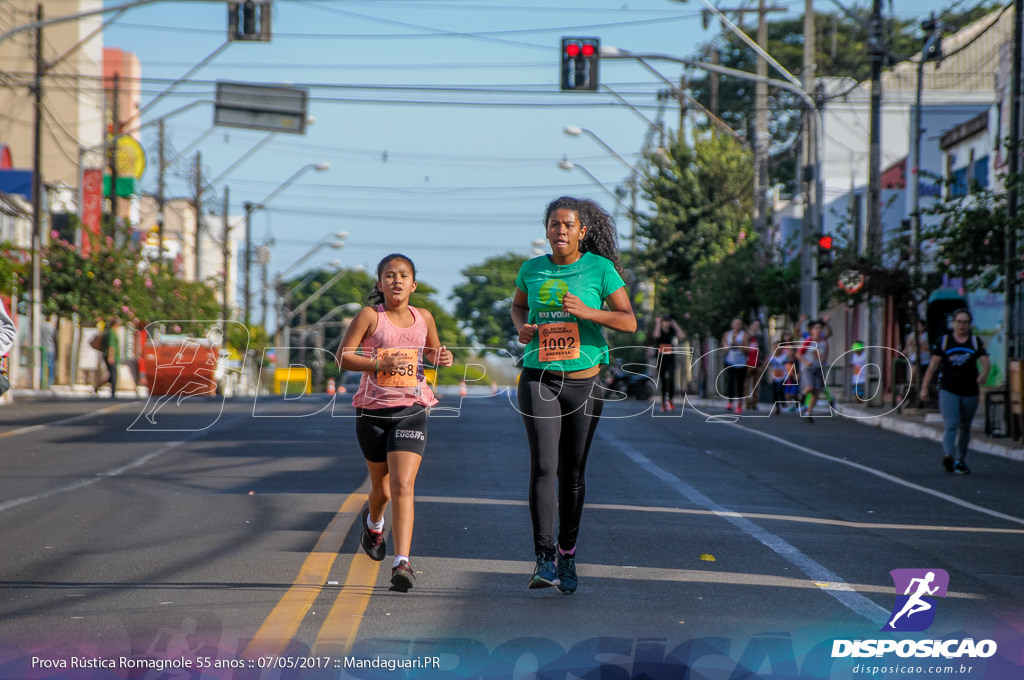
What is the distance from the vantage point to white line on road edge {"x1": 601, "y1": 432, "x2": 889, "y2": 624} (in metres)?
7.07

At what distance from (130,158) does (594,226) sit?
6263 cm

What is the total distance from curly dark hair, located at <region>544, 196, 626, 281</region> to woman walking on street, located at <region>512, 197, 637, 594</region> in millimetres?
24

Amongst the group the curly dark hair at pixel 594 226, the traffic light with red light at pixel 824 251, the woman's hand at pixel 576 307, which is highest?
the traffic light with red light at pixel 824 251

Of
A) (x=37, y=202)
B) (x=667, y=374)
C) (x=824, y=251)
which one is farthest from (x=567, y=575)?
(x=37, y=202)

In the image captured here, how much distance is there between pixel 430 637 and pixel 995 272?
52.2 ft

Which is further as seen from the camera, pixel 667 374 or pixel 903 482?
pixel 667 374

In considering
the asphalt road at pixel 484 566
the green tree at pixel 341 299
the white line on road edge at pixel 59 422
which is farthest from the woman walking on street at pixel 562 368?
the green tree at pixel 341 299

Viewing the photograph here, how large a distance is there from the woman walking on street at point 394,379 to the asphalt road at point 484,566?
62 cm

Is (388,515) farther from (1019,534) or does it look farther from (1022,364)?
(1022,364)

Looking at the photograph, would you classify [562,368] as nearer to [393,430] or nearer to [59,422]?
[393,430]

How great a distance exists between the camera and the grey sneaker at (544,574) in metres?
7.45

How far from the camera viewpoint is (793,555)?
29.2 ft

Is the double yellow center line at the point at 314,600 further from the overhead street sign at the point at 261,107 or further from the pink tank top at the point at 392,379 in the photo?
the overhead street sign at the point at 261,107

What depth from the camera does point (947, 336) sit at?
Result: 1577 cm
